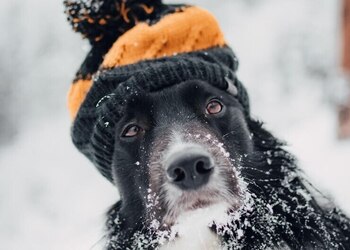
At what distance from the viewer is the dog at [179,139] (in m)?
1.93

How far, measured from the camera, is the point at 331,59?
12.2 meters

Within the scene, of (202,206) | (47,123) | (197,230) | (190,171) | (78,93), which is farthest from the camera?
(47,123)

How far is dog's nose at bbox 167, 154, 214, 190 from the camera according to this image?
67.7 inches

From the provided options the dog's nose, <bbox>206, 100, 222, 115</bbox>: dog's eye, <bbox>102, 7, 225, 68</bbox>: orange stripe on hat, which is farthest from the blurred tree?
the dog's nose

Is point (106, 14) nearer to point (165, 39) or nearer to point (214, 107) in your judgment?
point (165, 39)

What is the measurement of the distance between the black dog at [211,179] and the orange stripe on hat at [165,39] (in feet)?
0.64

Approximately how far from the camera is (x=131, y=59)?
219cm

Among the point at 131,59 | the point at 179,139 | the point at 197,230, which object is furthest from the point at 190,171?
the point at 131,59

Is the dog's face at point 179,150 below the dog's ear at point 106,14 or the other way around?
below

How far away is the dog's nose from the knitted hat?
1.41 ft

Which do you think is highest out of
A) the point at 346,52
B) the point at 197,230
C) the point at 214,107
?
the point at 346,52

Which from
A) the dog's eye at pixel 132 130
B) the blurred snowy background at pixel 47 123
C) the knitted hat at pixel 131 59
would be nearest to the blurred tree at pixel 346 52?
the blurred snowy background at pixel 47 123

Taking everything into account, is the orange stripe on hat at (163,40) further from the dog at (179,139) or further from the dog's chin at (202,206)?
the dog's chin at (202,206)

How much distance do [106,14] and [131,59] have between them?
0.33 m
